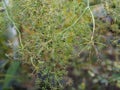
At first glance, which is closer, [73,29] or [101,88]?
[73,29]

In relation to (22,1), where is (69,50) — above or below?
below

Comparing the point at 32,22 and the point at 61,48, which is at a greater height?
the point at 32,22

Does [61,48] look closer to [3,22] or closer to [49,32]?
[49,32]

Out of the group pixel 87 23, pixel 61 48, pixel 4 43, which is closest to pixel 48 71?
pixel 61 48

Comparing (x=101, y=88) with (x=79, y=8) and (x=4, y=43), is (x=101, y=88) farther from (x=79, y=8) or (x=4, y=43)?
(x=79, y=8)

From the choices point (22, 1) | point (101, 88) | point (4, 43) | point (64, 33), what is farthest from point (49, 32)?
point (101, 88)

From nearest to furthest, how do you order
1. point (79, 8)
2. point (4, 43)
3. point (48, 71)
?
point (48, 71), point (79, 8), point (4, 43)

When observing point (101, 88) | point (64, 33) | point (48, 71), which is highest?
point (64, 33)

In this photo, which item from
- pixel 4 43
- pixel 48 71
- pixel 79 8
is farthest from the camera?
pixel 4 43

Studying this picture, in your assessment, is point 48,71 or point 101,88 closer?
point 48,71
